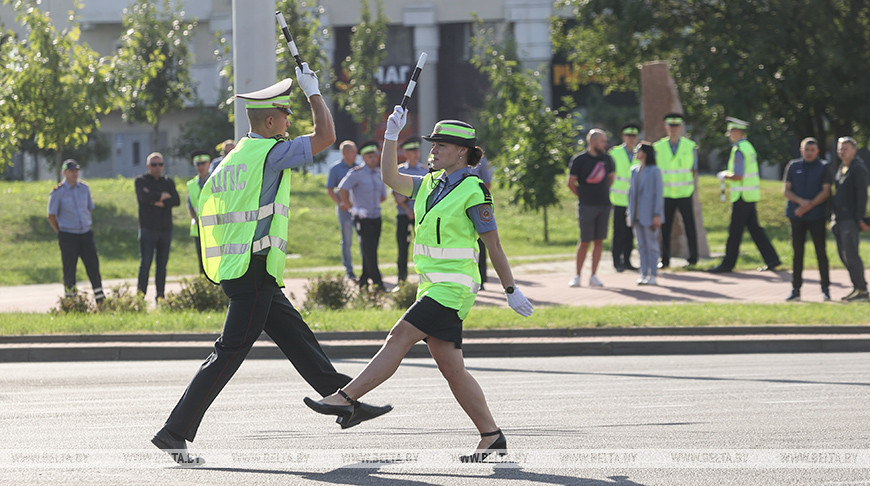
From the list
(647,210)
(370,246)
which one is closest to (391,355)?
(370,246)

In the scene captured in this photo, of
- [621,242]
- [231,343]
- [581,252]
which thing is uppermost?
[231,343]

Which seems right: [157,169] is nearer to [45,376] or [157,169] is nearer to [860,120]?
[45,376]

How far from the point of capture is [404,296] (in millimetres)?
13344

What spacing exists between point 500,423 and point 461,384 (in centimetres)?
127

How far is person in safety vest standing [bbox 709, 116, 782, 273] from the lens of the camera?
16.9 m

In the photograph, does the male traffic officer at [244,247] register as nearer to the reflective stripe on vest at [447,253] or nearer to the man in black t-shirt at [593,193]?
the reflective stripe on vest at [447,253]

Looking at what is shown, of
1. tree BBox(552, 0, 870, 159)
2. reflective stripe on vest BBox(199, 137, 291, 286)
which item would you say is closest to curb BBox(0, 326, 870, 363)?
reflective stripe on vest BBox(199, 137, 291, 286)

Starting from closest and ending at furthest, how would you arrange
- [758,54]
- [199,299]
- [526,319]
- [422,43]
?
[526,319] < [199,299] < [758,54] < [422,43]

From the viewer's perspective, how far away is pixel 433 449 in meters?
6.45

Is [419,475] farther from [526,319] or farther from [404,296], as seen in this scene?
[404,296]

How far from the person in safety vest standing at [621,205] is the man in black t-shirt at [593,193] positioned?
201 centimetres

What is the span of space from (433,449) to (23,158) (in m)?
52.3

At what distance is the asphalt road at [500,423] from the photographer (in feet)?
19.2

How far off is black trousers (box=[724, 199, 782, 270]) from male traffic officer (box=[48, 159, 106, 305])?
8504 millimetres
